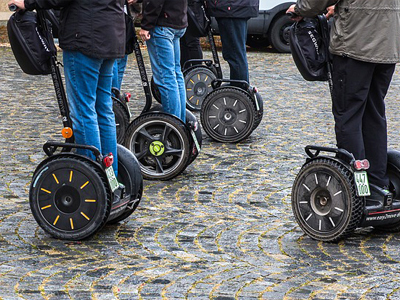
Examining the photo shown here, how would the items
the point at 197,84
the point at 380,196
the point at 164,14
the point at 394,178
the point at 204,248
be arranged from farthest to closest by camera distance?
the point at 197,84 < the point at 164,14 < the point at 394,178 < the point at 380,196 < the point at 204,248

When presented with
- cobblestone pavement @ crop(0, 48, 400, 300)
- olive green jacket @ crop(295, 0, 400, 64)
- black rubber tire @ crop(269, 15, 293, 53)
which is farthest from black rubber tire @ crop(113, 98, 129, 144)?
black rubber tire @ crop(269, 15, 293, 53)

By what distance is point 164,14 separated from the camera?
24.9 ft

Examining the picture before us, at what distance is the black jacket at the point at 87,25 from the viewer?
5602 millimetres

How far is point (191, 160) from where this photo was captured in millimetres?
7613

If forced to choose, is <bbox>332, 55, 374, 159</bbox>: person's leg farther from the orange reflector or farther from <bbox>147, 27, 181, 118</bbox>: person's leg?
<bbox>147, 27, 181, 118</bbox>: person's leg

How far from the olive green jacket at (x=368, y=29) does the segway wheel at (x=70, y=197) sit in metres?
1.65

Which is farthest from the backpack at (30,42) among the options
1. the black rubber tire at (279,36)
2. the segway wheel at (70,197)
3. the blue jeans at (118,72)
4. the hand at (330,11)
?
the black rubber tire at (279,36)

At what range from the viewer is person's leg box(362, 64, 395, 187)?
228 inches

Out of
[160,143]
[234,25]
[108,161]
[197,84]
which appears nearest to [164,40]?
[160,143]

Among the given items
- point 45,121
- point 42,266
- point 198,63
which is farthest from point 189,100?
point 42,266

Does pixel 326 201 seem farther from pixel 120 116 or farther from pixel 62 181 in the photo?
pixel 120 116

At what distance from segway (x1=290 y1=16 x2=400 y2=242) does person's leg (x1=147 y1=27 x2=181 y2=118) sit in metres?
1.86

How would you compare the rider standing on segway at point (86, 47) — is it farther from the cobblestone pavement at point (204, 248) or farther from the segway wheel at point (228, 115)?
the segway wheel at point (228, 115)

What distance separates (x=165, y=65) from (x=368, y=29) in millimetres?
2402
